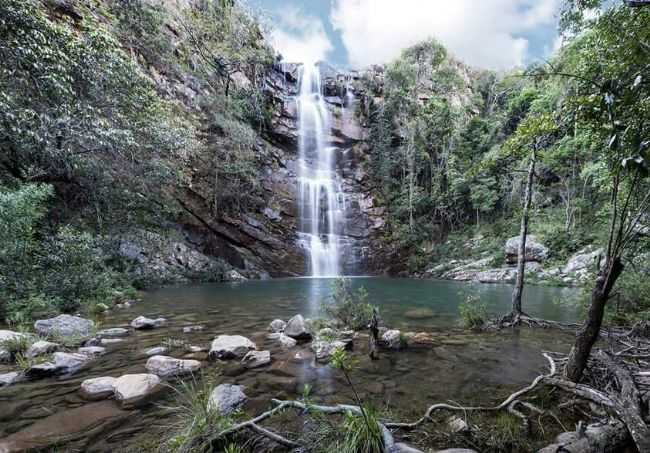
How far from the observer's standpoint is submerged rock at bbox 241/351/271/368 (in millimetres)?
4605

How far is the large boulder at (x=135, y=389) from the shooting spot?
3.38 meters

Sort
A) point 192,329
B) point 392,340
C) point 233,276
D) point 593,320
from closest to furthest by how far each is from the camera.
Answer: point 593,320, point 392,340, point 192,329, point 233,276

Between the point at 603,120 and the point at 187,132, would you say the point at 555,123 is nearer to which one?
the point at 603,120

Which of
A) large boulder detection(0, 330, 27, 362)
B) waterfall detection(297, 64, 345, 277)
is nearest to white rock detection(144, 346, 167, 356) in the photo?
large boulder detection(0, 330, 27, 362)

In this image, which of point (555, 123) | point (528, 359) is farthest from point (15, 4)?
point (528, 359)

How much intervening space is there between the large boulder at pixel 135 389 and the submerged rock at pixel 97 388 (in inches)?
2.9

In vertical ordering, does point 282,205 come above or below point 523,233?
above

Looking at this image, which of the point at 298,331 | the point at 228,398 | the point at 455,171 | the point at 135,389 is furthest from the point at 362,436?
the point at 455,171

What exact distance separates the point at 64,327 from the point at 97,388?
3.12 meters

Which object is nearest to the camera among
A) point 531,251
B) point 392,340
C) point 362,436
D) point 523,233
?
point 362,436

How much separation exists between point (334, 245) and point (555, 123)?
22.6 m

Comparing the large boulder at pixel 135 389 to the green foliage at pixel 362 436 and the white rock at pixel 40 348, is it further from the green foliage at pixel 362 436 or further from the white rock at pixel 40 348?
the green foliage at pixel 362 436

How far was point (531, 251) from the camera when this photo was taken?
790 inches

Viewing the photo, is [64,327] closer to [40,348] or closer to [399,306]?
[40,348]
